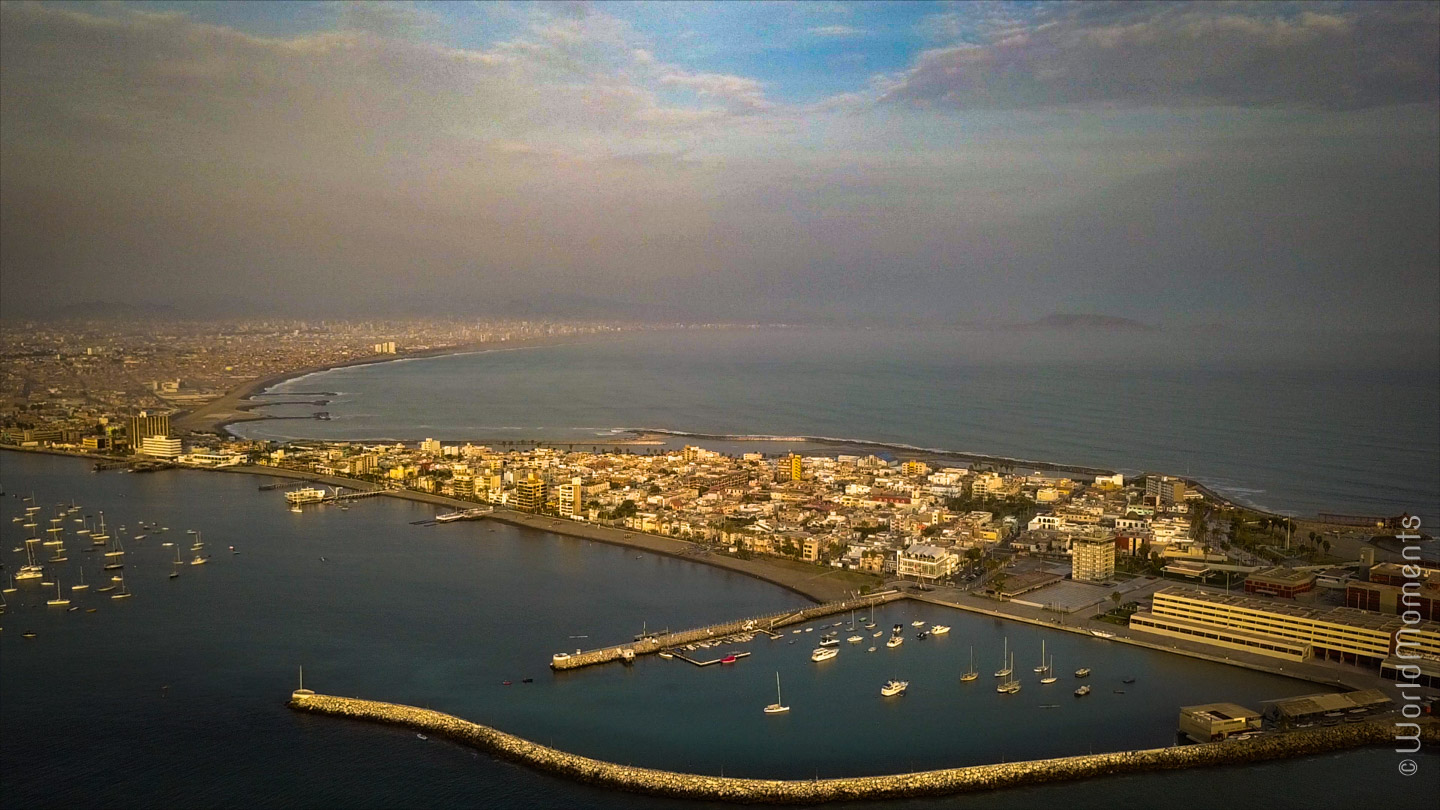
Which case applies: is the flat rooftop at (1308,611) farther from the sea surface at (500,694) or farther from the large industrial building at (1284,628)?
the sea surface at (500,694)

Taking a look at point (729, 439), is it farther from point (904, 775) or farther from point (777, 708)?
→ point (904, 775)

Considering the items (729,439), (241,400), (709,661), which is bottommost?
(709,661)

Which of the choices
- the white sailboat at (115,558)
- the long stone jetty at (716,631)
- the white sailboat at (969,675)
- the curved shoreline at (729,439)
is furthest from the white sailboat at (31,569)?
the curved shoreline at (729,439)

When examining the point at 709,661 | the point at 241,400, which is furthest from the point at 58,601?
the point at 241,400

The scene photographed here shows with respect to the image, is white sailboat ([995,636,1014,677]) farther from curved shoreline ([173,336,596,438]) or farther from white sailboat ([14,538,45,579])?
curved shoreline ([173,336,596,438])

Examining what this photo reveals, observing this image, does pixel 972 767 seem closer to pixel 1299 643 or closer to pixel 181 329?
pixel 1299 643

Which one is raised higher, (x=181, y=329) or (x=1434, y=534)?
(x=181, y=329)

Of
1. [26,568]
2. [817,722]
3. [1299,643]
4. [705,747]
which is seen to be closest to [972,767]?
[817,722]
